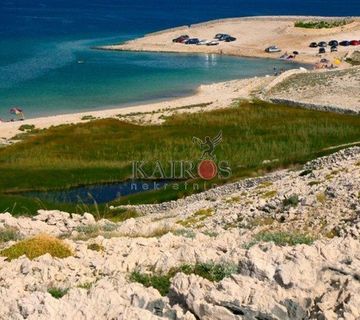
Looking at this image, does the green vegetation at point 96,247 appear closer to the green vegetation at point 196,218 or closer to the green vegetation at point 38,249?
the green vegetation at point 38,249

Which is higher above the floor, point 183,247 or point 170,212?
point 183,247

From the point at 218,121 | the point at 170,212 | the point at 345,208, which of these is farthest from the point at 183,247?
the point at 218,121

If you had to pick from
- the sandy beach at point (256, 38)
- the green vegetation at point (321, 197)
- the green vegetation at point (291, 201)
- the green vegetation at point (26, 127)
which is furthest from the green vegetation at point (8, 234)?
the sandy beach at point (256, 38)

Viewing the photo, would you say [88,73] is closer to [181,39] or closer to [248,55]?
[248,55]

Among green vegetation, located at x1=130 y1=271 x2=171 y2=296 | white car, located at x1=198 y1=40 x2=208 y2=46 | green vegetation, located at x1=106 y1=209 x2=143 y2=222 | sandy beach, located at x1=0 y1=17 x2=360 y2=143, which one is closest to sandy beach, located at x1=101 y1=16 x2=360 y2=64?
sandy beach, located at x1=0 y1=17 x2=360 y2=143

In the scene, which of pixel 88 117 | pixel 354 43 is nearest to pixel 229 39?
pixel 354 43

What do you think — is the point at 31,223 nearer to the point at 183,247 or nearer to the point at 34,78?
the point at 183,247
